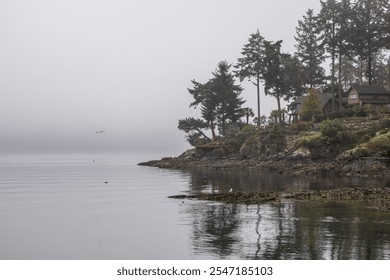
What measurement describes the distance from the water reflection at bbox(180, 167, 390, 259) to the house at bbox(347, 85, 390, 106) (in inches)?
2181

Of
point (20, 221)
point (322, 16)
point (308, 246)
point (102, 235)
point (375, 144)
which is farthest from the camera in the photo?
point (322, 16)

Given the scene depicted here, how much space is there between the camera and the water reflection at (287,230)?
19.3 m

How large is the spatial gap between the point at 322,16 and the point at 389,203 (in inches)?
2399

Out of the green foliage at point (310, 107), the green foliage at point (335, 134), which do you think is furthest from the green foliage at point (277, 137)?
the green foliage at point (335, 134)

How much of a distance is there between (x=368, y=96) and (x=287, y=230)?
67.0 meters

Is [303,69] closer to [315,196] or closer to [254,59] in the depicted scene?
[254,59]

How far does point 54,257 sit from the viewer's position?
67.7 feet

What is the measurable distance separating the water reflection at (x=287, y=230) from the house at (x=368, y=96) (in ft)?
182

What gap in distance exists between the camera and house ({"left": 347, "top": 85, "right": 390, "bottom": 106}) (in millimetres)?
83062

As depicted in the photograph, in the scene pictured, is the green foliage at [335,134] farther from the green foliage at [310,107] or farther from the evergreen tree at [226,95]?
the evergreen tree at [226,95]

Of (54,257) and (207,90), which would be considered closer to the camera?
(54,257)
